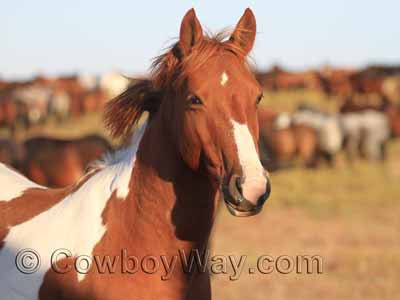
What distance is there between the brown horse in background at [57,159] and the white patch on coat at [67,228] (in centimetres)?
690

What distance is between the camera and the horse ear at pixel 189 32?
122 inches

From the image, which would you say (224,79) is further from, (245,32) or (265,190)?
(265,190)

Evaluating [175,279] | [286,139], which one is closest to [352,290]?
[175,279]

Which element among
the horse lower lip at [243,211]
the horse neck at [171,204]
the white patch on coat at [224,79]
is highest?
the white patch on coat at [224,79]

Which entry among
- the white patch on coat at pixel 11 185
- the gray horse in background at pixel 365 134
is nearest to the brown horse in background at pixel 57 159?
the white patch on coat at pixel 11 185

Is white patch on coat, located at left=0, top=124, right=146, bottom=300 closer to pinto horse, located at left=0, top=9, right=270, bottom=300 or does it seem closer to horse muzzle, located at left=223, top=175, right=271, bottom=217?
pinto horse, located at left=0, top=9, right=270, bottom=300

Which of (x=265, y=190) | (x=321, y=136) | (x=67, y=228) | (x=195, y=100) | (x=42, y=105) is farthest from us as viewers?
(x=42, y=105)

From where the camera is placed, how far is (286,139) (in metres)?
17.4

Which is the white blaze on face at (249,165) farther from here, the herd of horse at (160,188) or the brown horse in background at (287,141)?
the brown horse in background at (287,141)

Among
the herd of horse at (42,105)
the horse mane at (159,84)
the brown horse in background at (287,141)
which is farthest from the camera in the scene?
the herd of horse at (42,105)

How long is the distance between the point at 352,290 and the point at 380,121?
39.3ft

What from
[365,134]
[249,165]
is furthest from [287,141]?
[249,165]

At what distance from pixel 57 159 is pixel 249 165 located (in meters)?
8.05

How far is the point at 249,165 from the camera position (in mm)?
2754
